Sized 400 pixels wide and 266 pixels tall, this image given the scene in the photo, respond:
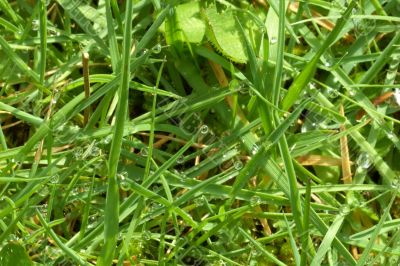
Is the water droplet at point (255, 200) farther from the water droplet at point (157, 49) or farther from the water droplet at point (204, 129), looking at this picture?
the water droplet at point (157, 49)

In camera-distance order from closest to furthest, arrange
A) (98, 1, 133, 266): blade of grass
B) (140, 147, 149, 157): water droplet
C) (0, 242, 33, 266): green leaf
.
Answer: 1. (98, 1, 133, 266): blade of grass
2. (0, 242, 33, 266): green leaf
3. (140, 147, 149, 157): water droplet

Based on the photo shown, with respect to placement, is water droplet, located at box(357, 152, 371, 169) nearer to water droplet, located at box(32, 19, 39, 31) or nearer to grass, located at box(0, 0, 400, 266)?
grass, located at box(0, 0, 400, 266)

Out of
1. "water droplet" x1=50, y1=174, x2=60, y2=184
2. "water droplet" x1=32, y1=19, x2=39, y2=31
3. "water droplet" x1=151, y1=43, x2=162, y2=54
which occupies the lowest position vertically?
"water droplet" x1=50, y1=174, x2=60, y2=184

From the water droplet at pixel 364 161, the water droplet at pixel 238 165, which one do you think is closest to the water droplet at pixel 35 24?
the water droplet at pixel 238 165

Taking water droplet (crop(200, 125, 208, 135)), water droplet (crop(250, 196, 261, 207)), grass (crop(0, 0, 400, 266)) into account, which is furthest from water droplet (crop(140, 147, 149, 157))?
water droplet (crop(250, 196, 261, 207))

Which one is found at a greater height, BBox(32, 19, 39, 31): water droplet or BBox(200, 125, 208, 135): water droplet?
BBox(32, 19, 39, 31): water droplet

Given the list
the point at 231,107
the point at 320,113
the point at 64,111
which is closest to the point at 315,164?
the point at 320,113

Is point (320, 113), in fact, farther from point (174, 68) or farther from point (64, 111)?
point (64, 111)

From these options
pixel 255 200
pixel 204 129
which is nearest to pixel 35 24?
pixel 204 129
